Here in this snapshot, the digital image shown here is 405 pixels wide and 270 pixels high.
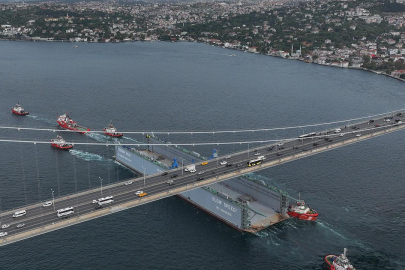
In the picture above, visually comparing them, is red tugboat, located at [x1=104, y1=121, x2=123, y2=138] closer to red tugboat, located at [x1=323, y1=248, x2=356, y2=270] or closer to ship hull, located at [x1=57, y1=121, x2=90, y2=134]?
ship hull, located at [x1=57, y1=121, x2=90, y2=134]

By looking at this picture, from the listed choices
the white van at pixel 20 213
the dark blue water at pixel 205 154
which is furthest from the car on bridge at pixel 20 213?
the dark blue water at pixel 205 154

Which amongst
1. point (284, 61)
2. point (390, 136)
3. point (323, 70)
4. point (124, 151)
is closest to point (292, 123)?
point (390, 136)

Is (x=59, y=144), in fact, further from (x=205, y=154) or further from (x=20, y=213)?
(x=20, y=213)

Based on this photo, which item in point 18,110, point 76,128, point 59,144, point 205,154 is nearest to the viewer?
point 205,154

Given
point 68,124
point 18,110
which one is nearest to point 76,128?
point 68,124

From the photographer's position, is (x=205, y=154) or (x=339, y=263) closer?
(x=339, y=263)

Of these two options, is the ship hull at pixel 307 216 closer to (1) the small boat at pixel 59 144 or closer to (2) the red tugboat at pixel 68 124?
(1) the small boat at pixel 59 144
